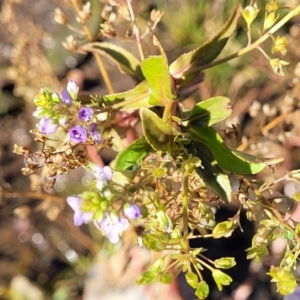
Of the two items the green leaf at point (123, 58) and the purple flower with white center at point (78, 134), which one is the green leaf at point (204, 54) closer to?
the green leaf at point (123, 58)

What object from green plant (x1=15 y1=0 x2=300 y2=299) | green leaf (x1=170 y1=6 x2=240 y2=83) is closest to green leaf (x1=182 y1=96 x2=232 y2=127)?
green plant (x1=15 y1=0 x2=300 y2=299)

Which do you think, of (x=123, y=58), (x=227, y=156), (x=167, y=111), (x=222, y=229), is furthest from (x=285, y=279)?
(x=123, y=58)

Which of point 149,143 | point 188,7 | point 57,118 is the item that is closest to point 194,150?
point 149,143

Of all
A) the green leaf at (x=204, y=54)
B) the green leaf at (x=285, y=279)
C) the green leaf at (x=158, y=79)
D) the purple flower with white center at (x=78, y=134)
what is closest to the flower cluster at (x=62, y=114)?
the purple flower with white center at (x=78, y=134)

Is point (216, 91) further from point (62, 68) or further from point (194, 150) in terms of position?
point (194, 150)

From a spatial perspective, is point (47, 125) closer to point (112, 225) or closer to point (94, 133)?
point (94, 133)

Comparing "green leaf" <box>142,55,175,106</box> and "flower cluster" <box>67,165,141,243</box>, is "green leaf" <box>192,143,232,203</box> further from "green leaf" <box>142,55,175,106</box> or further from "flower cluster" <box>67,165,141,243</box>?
"flower cluster" <box>67,165,141,243</box>
